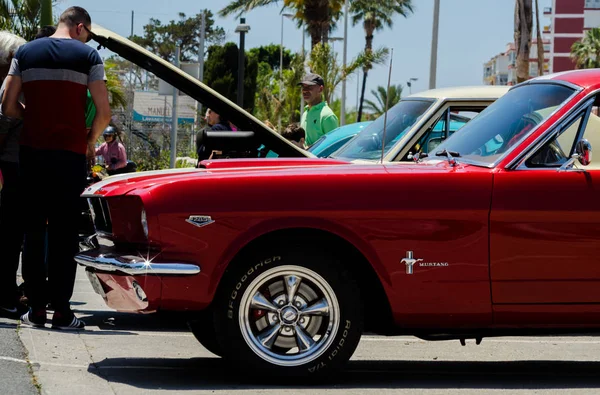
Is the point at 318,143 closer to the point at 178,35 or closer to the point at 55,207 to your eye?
the point at 55,207

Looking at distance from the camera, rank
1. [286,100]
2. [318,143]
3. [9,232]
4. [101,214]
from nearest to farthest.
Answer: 1. [101,214]
2. [9,232]
3. [318,143]
4. [286,100]

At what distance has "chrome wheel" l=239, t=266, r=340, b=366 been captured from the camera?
6016 millimetres

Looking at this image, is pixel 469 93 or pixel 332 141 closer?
pixel 469 93

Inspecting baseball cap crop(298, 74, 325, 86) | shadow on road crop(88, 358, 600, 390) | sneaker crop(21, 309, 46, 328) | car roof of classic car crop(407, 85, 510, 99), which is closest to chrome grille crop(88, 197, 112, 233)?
shadow on road crop(88, 358, 600, 390)

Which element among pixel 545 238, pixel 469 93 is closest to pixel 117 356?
pixel 545 238

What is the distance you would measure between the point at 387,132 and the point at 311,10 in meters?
40.1

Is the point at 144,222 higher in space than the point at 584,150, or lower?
lower

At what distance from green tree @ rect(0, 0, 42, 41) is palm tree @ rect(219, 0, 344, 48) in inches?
817

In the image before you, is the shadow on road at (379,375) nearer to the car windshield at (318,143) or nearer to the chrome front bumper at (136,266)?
the chrome front bumper at (136,266)

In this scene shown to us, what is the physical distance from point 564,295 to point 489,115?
135cm

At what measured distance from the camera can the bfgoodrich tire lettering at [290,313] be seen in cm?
597

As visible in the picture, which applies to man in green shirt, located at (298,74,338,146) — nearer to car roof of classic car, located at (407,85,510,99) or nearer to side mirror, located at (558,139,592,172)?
car roof of classic car, located at (407,85,510,99)

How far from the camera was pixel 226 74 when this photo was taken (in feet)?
233

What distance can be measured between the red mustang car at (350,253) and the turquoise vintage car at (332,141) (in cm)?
529
